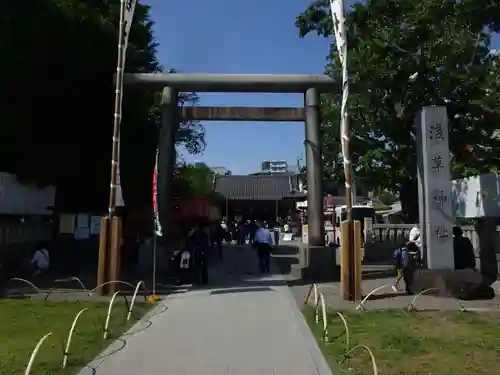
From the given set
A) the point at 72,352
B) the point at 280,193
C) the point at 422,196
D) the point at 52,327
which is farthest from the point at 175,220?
the point at 280,193

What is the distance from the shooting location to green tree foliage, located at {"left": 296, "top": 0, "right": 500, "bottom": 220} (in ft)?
42.6

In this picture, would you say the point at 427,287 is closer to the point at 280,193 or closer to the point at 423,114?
the point at 423,114

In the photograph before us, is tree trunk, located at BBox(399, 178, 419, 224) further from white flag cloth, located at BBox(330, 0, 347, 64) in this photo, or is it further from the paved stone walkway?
the paved stone walkway

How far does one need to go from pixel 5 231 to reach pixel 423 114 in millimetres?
12430

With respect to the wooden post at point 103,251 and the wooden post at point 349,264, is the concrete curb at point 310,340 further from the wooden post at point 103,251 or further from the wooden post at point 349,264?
the wooden post at point 103,251

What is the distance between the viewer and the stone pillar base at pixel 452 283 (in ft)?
41.8

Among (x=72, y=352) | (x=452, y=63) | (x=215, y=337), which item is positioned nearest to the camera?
(x=72, y=352)

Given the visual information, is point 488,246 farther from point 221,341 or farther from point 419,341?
point 221,341

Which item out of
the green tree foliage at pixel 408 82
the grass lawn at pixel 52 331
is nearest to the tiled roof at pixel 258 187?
the green tree foliage at pixel 408 82

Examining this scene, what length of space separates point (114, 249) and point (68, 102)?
24.6ft

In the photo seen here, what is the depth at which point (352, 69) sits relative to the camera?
17.3 meters

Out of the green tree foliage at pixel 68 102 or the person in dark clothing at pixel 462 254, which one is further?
the green tree foliage at pixel 68 102

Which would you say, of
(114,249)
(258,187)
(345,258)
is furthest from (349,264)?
(258,187)

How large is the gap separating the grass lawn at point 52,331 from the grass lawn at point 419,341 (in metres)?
3.27
